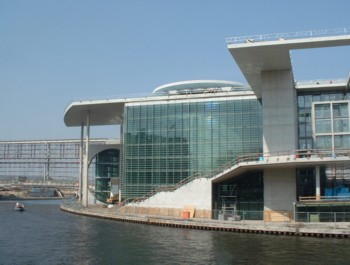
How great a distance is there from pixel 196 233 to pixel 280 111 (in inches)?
608

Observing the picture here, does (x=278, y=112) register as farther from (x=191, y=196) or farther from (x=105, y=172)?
(x=105, y=172)

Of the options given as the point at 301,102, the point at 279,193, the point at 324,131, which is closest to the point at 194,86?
the point at 301,102

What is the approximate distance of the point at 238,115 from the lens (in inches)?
2255

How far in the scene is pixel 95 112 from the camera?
73.2 meters

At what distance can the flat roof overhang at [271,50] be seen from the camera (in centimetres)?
4094

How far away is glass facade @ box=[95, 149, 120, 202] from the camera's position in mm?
78569

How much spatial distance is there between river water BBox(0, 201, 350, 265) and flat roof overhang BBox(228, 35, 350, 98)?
52.6ft

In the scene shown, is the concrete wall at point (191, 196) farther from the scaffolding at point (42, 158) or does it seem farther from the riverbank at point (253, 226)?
the scaffolding at point (42, 158)

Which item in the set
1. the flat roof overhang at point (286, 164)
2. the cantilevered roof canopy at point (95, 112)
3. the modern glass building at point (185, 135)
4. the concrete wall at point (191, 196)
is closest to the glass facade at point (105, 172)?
the cantilevered roof canopy at point (95, 112)

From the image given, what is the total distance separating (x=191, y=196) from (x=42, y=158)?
119784 mm

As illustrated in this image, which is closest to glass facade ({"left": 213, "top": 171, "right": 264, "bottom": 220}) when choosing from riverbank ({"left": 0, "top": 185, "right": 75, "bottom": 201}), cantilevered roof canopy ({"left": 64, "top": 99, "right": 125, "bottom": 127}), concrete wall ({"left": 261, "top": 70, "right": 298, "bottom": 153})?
concrete wall ({"left": 261, "top": 70, "right": 298, "bottom": 153})

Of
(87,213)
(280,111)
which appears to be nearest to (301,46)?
(280,111)

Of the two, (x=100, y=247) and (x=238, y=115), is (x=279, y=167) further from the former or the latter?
(x=100, y=247)

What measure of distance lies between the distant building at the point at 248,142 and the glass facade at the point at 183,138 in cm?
12
